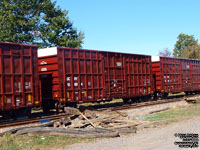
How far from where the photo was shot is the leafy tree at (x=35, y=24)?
90.1 feet

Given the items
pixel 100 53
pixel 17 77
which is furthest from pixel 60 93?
pixel 100 53

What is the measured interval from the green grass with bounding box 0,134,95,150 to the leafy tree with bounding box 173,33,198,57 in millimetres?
71260

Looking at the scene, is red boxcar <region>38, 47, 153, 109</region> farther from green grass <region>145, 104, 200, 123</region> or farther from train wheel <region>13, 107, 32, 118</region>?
green grass <region>145, 104, 200, 123</region>

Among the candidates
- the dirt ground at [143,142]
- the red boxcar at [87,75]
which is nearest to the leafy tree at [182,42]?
the red boxcar at [87,75]

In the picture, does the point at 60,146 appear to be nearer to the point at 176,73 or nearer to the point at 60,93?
the point at 60,93

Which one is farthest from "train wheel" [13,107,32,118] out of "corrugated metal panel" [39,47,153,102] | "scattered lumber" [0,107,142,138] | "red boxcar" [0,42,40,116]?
"scattered lumber" [0,107,142,138]

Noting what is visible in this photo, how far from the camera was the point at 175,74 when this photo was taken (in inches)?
1064

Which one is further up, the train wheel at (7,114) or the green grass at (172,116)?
the train wheel at (7,114)

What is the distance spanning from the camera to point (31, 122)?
43.3 ft

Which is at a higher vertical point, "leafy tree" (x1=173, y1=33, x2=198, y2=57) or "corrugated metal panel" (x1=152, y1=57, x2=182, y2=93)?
"leafy tree" (x1=173, y1=33, x2=198, y2=57)

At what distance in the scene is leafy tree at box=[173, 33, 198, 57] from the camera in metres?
76.4

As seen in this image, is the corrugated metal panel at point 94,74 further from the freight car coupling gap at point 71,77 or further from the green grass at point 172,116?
the green grass at point 172,116

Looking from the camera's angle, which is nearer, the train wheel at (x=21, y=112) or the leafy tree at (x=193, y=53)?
the train wheel at (x=21, y=112)

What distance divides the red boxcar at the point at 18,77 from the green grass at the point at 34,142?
4253 mm
